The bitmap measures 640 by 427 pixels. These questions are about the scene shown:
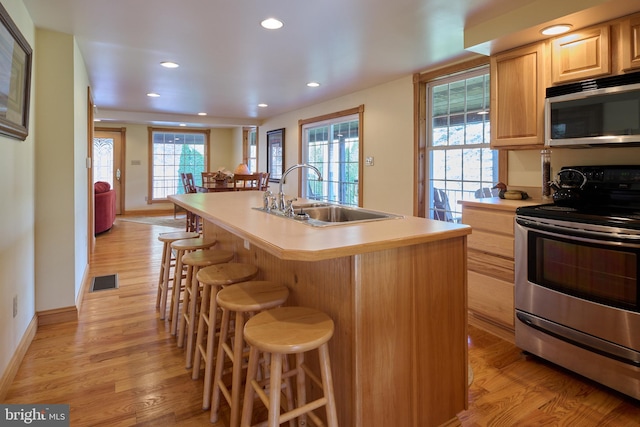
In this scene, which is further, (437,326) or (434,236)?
(437,326)

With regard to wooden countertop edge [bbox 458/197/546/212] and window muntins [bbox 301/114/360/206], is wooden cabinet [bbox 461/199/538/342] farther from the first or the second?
window muntins [bbox 301/114/360/206]

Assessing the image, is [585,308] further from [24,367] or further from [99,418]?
[24,367]

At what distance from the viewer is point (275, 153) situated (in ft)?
24.2

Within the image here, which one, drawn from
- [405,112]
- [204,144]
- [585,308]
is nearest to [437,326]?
[585,308]

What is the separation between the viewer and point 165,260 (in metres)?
3.10

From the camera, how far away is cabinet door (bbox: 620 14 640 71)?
2104 mm

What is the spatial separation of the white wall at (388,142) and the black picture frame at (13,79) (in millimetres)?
3299

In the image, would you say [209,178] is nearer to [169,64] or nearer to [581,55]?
[169,64]

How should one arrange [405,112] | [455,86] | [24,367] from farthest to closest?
[405,112], [455,86], [24,367]

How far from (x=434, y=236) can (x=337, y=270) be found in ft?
1.33

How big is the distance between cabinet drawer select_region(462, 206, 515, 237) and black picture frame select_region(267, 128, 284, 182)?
4.68 m

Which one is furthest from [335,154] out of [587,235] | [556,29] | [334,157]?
[587,235]

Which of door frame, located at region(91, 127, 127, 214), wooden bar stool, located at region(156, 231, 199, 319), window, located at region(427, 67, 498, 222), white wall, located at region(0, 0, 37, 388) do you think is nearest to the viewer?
white wall, located at region(0, 0, 37, 388)

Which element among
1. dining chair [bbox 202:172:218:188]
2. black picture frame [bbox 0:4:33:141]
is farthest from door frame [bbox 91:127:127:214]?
black picture frame [bbox 0:4:33:141]
